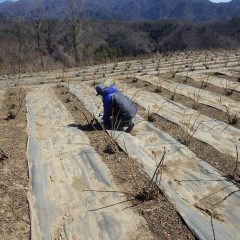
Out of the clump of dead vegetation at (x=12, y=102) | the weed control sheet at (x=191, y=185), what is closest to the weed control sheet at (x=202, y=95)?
the weed control sheet at (x=191, y=185)

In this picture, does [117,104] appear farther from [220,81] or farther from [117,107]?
[220,81]

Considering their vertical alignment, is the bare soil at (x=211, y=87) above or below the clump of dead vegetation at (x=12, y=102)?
above

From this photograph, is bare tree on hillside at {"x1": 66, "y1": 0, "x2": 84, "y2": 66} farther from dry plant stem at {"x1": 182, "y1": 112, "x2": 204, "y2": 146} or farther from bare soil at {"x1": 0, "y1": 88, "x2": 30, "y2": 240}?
bare soil at {"x1": 0, "y1": 88, "x2": 30, "y2": 240}

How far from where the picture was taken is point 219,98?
7707 millimetres

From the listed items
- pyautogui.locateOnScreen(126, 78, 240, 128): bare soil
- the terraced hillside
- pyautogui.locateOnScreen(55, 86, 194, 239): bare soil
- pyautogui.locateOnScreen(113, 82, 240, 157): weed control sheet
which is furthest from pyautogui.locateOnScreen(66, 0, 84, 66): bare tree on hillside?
pyautogui.locateOnScreen(55, 86, 194, 239): bare soil

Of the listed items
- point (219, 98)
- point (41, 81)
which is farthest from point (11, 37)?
point (219, 98)

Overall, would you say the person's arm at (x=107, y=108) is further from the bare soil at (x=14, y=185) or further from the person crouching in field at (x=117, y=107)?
the bare soil at (x=14, y=185)

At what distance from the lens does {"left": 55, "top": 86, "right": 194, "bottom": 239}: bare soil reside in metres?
3.36

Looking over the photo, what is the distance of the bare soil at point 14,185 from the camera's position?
11.4 ft

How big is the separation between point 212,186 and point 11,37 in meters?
78.5

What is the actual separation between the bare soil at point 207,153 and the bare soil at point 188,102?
886 mm

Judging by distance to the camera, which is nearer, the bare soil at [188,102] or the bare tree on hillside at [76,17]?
the bare soil at [188,102]

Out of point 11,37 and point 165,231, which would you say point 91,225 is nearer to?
point 165,231

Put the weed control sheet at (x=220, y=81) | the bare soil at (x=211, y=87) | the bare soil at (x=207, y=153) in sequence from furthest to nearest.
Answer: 1. the weed control sheet at (x=220, y=81)
2. the bare soil at (x=211, y=87)
3. the bare soil at (x=207, y=153)
